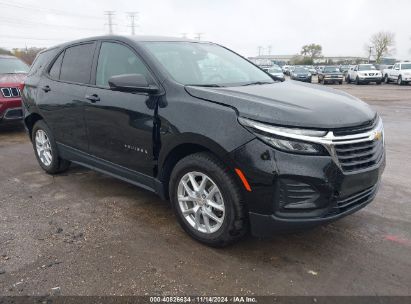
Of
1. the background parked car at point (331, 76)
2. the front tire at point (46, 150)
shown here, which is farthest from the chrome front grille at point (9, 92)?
the background parked car at point (331, 76)

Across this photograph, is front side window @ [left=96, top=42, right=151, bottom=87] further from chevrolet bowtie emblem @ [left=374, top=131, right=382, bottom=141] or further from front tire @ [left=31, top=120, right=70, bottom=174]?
chevrolet bowtie emblem @ [left=374, top=131, right=382, bottom=141]

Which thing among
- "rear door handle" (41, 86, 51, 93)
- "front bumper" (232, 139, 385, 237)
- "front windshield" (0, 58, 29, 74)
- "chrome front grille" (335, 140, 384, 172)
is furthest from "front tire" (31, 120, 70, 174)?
"front windshield" (0, 58, 29, 74)

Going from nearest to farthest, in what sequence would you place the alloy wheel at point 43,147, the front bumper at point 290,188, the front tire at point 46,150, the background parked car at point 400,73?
the front bumper at point 290,188 < the front tire at point 46,150 < the alloy wheel at point 43,147 < the background parked car at point 400,73

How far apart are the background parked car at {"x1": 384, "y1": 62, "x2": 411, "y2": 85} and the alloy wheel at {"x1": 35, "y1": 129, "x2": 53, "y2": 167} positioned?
89.4 feet

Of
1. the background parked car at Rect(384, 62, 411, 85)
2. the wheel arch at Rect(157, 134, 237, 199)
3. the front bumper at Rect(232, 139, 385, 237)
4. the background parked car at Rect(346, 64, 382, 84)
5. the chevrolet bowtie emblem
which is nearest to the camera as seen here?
the front bumper at Rect(232, 139, 385, 237)

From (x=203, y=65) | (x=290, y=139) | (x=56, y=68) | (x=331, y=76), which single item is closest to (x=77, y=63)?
(x=56, y=68)

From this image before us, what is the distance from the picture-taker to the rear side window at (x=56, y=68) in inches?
188

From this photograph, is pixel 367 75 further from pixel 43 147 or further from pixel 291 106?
pixel 291 106

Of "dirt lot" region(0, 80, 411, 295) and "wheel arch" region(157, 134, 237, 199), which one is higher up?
"wheel arch" region(157, 134, 237, 199)

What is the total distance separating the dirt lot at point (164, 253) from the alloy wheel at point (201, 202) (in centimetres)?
21

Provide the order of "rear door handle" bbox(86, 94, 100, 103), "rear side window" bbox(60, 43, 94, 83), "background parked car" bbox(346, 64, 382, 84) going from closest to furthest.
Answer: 1. "rear door handle" bbox(86, 94, 100, 103)
2. "rear side window" bbox(60, 43, 94, 83)
3. "background parked car" bbox(346, 64, 382, 84)

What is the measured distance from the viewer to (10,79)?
823 centimetres

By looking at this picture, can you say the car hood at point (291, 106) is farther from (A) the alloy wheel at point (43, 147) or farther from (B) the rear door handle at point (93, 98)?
(A) the alloy wheel at point (43, 147)

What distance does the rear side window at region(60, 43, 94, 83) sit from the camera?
4.24m
